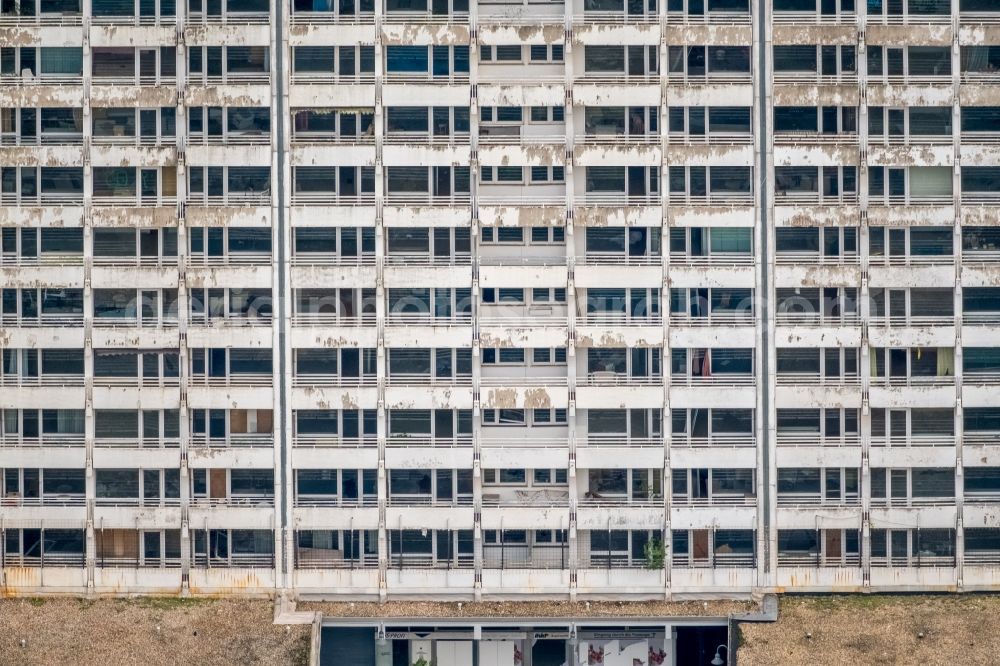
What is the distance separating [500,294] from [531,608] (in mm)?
14121

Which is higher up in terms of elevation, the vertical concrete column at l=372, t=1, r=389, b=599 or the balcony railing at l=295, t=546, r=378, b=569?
the vertical concrete column at l=372, t=1, r=389, b=599

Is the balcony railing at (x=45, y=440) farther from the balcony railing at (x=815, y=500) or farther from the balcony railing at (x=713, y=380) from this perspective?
the balcony railing at (x=815, y=500)

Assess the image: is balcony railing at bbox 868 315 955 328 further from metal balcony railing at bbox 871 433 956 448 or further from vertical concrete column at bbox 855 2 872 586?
metal balcony railing at bbox 871 433 956 448

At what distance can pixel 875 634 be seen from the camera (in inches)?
2461

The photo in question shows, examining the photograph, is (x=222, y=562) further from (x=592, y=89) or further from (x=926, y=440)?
(x=926, y=440)

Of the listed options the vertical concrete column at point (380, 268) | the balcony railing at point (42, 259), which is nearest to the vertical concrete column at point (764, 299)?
the vertical concrete column at point (380, 268)

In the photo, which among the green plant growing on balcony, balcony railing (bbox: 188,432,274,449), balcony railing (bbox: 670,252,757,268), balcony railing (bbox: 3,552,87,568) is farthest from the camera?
balcony railing (bbox: 3,552,87,568)

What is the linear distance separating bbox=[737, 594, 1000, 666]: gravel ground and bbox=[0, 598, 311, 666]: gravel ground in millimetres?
20416

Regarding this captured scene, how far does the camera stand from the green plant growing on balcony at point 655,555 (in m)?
64.5

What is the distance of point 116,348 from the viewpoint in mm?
64625

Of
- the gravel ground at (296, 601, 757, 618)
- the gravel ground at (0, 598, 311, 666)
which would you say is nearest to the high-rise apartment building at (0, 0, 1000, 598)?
the gravel ground at (296, 601, 757, 618)

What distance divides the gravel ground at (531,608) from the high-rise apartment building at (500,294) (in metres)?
0.78

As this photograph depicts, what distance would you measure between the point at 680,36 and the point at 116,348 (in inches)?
1133

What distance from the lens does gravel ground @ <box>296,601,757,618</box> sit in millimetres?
63969
